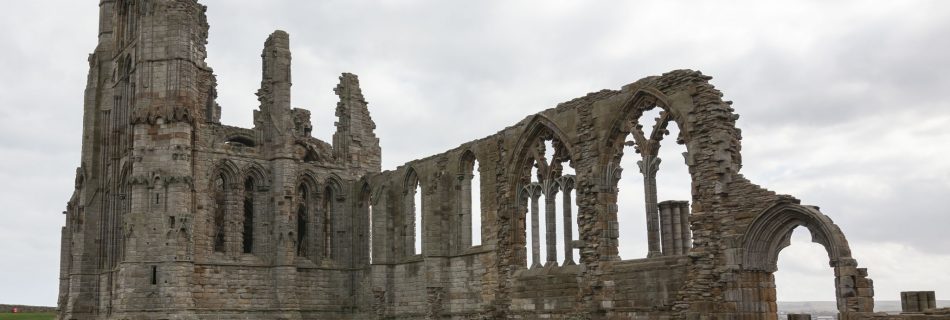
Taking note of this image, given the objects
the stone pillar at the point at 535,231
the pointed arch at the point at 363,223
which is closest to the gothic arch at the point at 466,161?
the stone pillar at the point at 535,231

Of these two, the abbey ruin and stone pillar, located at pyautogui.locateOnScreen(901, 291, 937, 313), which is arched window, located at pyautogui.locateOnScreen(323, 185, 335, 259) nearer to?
the abbey ruin

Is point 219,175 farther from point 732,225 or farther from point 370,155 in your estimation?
point 732,225

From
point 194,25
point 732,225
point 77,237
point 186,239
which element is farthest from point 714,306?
point 77,237

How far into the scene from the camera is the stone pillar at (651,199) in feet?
58.0

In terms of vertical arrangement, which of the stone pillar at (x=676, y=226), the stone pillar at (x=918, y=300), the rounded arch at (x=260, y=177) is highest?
the rounded arch at (x=260, y=177)

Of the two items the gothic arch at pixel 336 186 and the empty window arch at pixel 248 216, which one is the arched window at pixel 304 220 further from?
the empty window arch at pixel 248 216

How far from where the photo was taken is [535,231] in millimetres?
21531

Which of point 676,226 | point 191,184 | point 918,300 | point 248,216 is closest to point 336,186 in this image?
point 248,216

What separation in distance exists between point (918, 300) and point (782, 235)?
2.81 meters

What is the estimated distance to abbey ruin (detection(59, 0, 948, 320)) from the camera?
16438mm

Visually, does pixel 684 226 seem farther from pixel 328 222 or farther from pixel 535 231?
pixel 328 222

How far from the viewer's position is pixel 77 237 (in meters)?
31.7

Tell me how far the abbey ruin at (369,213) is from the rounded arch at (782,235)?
1.3 inches

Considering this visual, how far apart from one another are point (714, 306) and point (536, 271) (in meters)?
5.62
